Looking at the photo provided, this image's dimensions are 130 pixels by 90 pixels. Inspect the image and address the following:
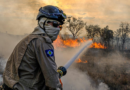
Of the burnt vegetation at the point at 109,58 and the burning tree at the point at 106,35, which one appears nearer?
the burnt vegetation at the point at 109,58

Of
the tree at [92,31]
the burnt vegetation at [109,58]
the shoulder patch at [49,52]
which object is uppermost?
the shoulder patch at [49,52]

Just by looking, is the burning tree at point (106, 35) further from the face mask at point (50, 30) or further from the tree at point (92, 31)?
the face mask at point (50, 30)

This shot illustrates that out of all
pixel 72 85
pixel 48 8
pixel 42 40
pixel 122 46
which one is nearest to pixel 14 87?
pixel 42 40

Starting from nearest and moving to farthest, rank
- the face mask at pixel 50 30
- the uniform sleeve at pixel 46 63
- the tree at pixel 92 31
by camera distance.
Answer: the uniform sleeve at pixel 46 63
the face mask at pixel 50 30
the tree at pixel 92 31

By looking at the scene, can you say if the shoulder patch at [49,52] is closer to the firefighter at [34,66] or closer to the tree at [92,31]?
the firefighter at [34,66]

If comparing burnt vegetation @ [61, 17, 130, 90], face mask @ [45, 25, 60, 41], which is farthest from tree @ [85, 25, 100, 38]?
face mask @ [45, 25, 60, 41]

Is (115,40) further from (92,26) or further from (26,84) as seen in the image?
(26,84)

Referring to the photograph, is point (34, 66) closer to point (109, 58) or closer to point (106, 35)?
point (109, 58)

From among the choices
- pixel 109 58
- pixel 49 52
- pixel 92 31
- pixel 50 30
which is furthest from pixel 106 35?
pixel 49 52

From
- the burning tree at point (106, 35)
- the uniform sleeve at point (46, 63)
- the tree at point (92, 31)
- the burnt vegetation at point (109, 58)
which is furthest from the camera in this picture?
the tree at point (92, 31)

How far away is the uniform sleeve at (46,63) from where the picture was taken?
170 cm

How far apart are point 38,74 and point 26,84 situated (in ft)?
0.66

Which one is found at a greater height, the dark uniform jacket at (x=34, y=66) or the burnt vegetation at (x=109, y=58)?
the dark uniform jacket at (x=34, y=66)

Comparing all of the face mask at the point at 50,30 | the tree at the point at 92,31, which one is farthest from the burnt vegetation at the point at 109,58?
the face mask at the point at 50,30
